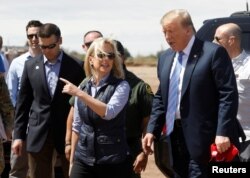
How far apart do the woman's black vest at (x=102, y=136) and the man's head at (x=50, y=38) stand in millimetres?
1506

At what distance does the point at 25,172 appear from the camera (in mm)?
10438

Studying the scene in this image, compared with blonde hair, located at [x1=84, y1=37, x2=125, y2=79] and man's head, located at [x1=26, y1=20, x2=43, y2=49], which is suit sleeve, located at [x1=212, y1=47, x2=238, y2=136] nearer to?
blonde hair, located at [x1=84, y1=37, x2=125, y2=79]

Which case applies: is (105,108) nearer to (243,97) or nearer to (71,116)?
(71,116)

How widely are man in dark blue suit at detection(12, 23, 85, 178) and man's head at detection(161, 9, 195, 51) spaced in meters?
1.90

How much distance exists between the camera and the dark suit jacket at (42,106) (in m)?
8.95

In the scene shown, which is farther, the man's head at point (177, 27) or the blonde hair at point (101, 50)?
the blonde hair at point (101, 50)

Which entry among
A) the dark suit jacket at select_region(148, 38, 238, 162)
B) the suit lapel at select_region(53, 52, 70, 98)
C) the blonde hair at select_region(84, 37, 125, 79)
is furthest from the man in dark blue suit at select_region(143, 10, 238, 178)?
the suit lapel at select_region(53, 52, 70, 98)

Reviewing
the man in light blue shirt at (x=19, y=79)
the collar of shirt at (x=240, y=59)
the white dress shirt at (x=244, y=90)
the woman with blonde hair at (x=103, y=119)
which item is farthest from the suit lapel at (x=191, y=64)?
the man in light blue shirt at (x=19, y=79)

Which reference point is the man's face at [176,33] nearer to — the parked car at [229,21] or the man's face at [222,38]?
the man's face at [222,38]

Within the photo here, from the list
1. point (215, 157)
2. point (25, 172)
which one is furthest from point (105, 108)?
point (25, 172)

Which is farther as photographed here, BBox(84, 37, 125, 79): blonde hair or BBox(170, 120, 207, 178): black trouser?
BBox(84, 37, 125, 79): blonde hair

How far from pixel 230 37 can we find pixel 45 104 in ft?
6.18

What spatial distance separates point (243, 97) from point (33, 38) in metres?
3.04

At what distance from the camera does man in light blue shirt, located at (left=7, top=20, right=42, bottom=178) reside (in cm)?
1032
